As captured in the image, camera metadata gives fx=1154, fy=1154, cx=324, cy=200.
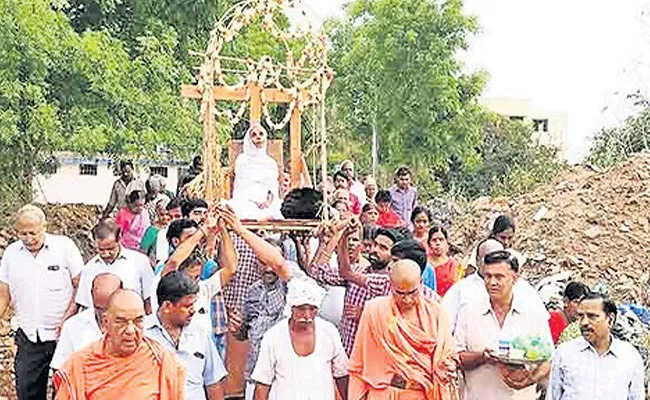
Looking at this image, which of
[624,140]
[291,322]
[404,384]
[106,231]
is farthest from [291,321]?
[624,140]

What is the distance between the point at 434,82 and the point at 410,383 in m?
20.4

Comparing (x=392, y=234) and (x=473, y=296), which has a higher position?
(x=392, y=234)

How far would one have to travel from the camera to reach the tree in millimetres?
26797

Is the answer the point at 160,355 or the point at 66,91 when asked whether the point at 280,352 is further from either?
the point at 66,91

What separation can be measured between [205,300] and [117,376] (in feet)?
5.13

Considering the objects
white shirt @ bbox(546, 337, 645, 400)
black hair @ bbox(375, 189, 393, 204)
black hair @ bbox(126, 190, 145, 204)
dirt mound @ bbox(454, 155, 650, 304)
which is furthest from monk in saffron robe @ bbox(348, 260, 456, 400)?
dirt mound @ bbox(454, 155, 650, 304)

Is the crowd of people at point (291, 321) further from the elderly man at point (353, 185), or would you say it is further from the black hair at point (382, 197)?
the elderly man at point (353, 185)

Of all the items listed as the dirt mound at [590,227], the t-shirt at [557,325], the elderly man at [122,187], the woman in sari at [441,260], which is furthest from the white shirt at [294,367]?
the dirt mound at [590,227]

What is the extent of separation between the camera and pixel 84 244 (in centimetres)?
1780

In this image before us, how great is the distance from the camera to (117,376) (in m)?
5.40

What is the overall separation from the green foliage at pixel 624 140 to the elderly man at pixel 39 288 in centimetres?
1489

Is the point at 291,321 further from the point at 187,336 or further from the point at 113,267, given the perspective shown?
the point at 113,267

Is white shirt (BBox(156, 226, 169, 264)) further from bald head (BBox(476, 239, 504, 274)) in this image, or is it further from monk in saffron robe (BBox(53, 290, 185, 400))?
monk in saffron robe (BBox(53, 290, 185, 400))

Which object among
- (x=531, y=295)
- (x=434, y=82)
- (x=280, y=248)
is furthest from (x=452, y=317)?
(x=434, y=82)
